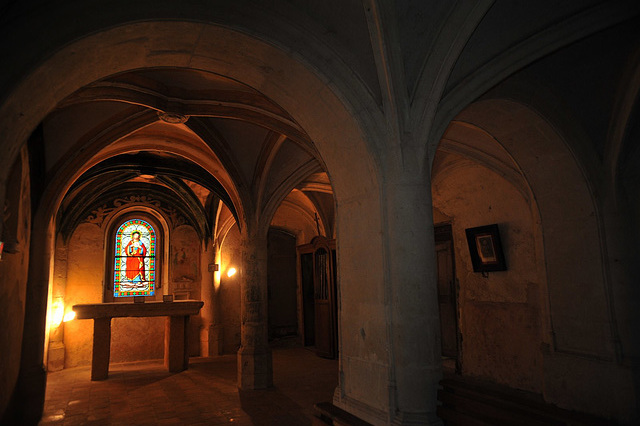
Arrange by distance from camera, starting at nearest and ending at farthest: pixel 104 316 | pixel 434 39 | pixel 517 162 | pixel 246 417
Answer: pixel 434 39
pixel 517 162
pixel 246 417
pixel 104 316

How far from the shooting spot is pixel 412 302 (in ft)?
11.3

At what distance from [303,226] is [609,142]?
9803mm

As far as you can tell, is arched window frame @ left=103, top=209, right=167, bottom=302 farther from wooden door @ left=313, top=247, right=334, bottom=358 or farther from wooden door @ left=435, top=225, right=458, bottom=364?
wooden door @ left=435, top=225, right=458, bottom=364

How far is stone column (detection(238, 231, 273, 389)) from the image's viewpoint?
7.64m

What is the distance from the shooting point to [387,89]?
376cm

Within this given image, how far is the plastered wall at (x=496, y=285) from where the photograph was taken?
6.50m

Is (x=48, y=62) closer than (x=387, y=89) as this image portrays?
Yes

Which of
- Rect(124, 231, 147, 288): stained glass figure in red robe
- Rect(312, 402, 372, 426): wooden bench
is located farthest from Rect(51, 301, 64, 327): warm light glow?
Rect(312, 402, 372, 426): wooden bench

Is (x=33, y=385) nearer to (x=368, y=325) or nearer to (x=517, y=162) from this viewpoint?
(x=368, y=325)

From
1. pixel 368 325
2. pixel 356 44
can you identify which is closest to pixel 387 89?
pixel 356 44

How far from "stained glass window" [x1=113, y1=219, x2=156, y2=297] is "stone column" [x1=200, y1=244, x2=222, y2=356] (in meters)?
1.64

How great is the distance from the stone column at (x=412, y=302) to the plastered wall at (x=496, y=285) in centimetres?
341

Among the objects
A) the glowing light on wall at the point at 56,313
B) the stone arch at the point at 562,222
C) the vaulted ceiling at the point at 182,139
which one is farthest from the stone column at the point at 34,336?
the stone arch at the point at 562,222

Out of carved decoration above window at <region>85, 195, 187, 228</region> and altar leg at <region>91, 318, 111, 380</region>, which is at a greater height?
carved decoration above window at <region>85, 195, 187, 228</region>
